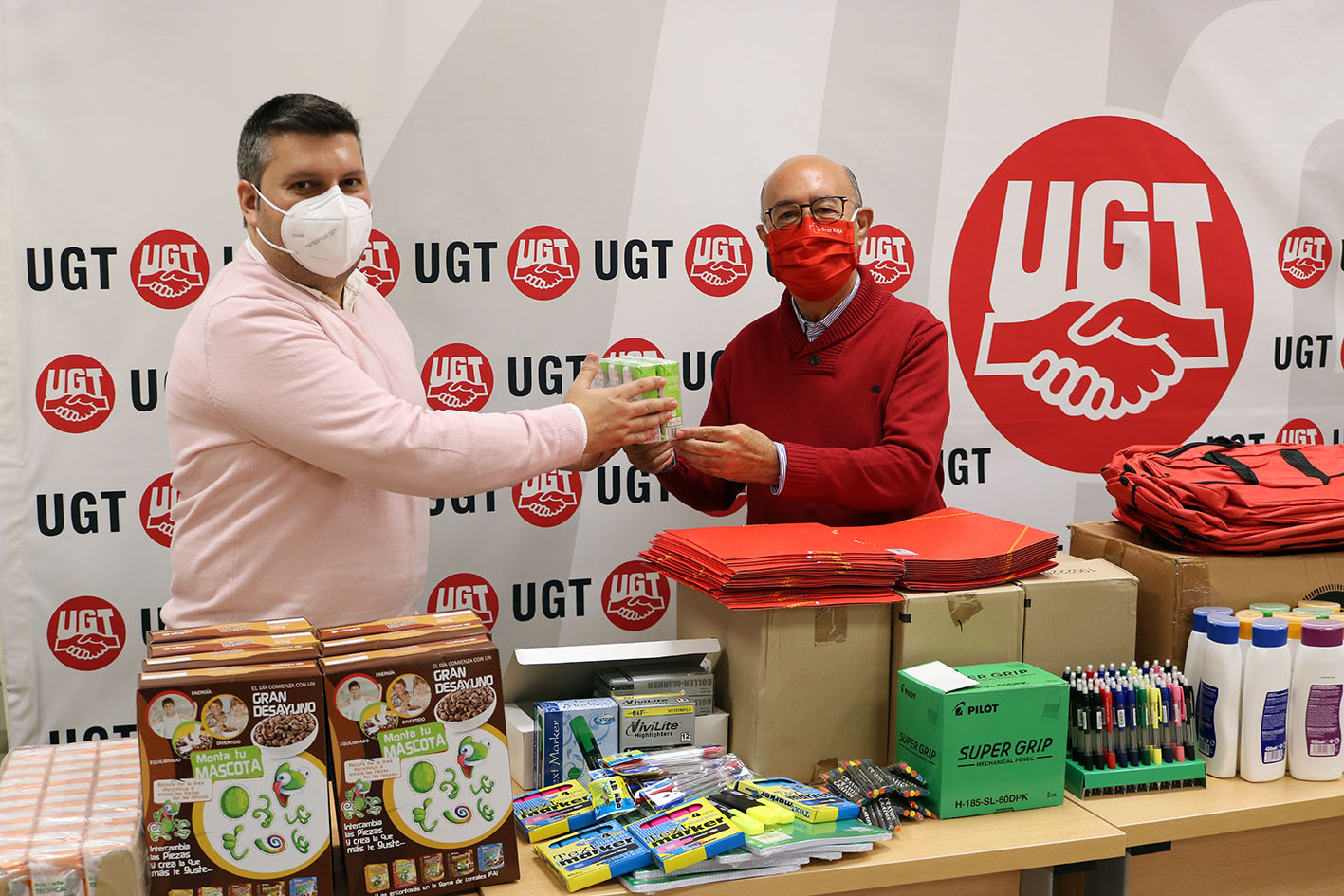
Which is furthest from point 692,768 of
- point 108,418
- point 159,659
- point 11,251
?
point 11,251

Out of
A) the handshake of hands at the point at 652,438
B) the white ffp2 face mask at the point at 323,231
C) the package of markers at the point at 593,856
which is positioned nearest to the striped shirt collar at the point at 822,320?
the handshake of hands at the point at 652,438

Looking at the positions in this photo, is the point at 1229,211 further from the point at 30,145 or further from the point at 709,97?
the point at 30,145

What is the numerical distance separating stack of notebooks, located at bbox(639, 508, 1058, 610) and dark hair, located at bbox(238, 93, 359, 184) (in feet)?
3.43

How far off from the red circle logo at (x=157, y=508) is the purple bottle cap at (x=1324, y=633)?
262 cm

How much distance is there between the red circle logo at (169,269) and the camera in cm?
288

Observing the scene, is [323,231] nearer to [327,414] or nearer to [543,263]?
[327,414]

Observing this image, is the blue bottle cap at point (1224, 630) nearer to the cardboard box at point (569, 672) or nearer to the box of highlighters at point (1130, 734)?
the box of highlighters at point (1130, 734)

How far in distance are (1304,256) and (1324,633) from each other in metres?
2.35

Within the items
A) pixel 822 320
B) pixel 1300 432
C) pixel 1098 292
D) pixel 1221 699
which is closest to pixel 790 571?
pixel 1221 699

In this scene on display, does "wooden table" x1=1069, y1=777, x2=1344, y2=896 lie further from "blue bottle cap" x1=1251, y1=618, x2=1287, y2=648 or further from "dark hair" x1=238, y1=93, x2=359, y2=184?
"dark hair" x1=238, y1=93, x2=359, y2=184

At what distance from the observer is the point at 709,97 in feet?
10.8

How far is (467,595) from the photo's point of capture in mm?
3244

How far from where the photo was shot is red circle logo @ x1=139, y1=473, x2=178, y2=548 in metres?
2.94

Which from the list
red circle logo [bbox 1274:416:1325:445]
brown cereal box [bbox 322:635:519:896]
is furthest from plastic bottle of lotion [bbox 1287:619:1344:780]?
red circle logo [bbox 1274:416:1325:445]
